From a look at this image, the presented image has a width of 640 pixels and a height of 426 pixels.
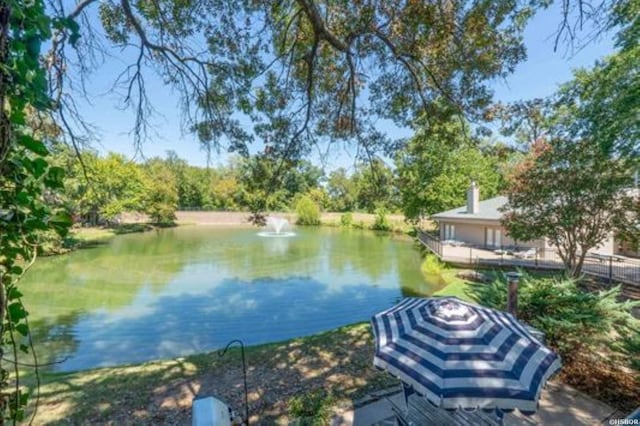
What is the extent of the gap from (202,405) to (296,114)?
5.64 meters

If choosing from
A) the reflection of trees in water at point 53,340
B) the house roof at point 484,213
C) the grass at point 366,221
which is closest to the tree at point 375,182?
the reflection of trees in water at point 53,340

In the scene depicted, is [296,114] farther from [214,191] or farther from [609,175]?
[214,191]

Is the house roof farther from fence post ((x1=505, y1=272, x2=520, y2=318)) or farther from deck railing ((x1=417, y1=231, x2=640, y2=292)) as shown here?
fence post ((x1=505, y1=272, x2=520, y2=318))

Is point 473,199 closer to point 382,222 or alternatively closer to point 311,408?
point 382,222

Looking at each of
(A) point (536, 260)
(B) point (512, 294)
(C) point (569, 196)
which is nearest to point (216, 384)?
(B) point (512, 294)

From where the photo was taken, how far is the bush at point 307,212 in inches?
1656

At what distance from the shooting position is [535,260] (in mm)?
13242

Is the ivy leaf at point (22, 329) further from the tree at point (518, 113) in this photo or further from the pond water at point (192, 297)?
the tree at point (518, 113)

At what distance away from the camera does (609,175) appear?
27.7 ft

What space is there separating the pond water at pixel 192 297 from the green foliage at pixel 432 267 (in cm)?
44

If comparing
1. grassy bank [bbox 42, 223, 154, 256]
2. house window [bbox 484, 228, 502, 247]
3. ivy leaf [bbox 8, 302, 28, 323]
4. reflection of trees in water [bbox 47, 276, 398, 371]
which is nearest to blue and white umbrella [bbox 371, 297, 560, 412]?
ivy leaf [bbox 8, 302, 28, 323]

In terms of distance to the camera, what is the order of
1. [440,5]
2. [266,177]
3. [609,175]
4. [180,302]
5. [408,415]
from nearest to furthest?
[408,415] → [440,5] → [266,177] → [609,175] → [180,302]

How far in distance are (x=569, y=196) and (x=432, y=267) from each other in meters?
7.14

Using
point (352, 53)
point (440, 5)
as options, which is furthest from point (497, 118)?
point (352, 53)
